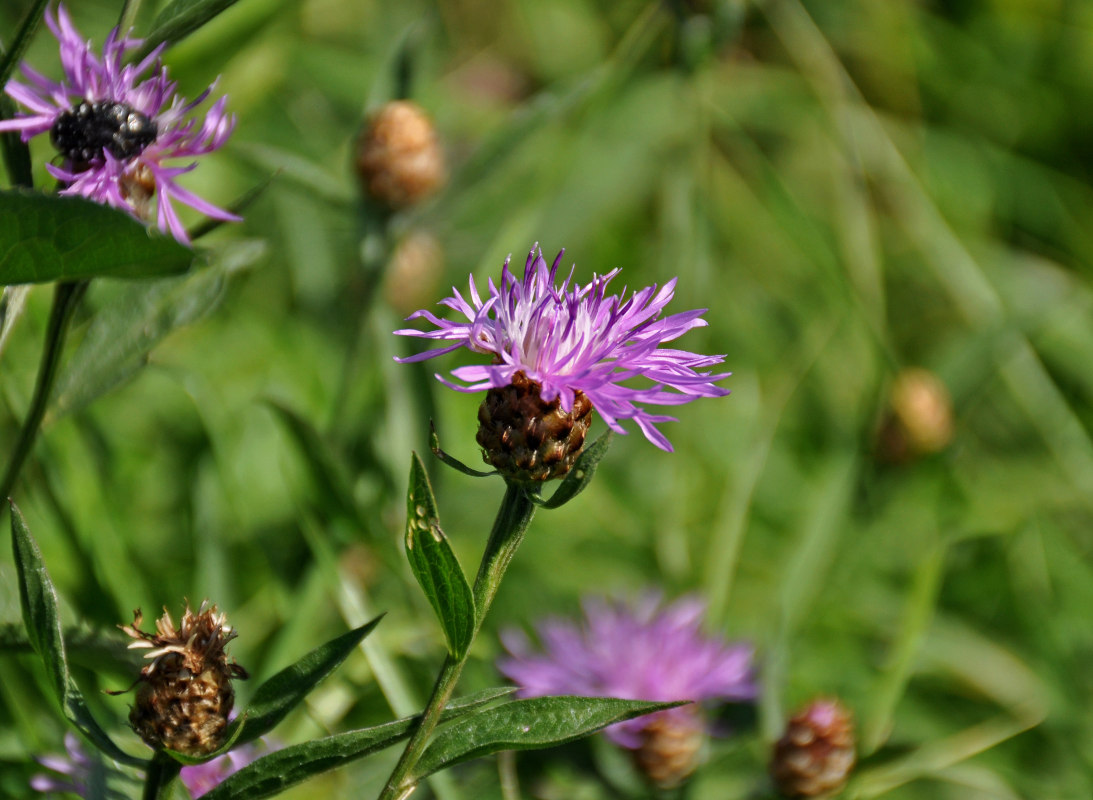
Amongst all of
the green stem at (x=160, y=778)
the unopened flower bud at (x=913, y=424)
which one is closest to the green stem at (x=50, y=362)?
the green stem at (x=160, y=778)

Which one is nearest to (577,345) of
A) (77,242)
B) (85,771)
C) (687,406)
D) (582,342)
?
(582,342)


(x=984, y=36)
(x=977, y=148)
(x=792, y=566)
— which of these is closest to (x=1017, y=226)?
(x=977, y=148)

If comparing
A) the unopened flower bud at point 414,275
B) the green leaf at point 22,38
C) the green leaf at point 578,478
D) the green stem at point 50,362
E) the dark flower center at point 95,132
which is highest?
the unopened flower bud at point 414,275

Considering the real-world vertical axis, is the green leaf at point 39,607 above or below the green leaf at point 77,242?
below

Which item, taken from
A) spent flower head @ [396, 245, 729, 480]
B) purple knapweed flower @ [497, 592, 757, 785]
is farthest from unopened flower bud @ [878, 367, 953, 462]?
spent flower head @ [396, 245, 729, 480]

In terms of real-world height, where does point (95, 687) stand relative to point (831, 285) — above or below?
below

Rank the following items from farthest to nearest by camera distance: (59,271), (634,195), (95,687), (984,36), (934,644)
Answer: (984,36) → (634,195) → (934,644) → (95,687) → (59,271)

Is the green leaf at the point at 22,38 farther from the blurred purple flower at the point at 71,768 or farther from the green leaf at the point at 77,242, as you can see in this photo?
the blurred purple flower at the point at 71,768

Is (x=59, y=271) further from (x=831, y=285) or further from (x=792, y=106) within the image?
(x=792, y=106)
